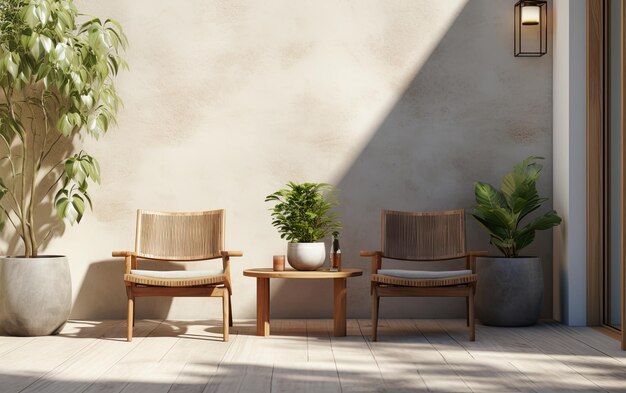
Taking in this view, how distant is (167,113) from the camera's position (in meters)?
5.93

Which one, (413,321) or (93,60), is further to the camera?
(413,321)

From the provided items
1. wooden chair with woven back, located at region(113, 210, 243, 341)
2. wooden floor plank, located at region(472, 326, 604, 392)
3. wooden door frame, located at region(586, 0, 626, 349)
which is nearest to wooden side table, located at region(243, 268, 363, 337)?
wooden chair with woven back, located at region(113, 210, 243, 341)

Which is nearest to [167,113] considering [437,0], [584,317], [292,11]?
[292,11]

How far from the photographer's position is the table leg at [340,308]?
5082mm

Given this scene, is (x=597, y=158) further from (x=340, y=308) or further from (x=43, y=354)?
(x=43, y=354)

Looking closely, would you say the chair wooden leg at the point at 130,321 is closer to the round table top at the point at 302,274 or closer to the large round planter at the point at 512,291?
the round table top at the point at 302,274

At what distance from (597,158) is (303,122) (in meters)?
2.08

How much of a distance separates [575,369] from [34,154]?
3.86 m

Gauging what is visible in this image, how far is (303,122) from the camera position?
19.5 ft

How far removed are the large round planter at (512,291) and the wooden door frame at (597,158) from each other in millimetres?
372

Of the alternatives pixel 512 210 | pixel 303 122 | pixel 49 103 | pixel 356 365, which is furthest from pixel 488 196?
pixel 49 103

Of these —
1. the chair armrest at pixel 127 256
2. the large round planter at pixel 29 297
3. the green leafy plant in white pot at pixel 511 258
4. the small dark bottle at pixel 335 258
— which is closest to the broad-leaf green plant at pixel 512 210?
the green leafy plant in white pot at pixel 511 258

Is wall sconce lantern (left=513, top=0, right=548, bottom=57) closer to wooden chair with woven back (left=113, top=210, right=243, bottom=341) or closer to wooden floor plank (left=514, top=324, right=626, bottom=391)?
wooden floor plank (left=514, top=324, right=626, bottom=391)

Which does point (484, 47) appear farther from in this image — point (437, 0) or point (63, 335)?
point (63, 335)
